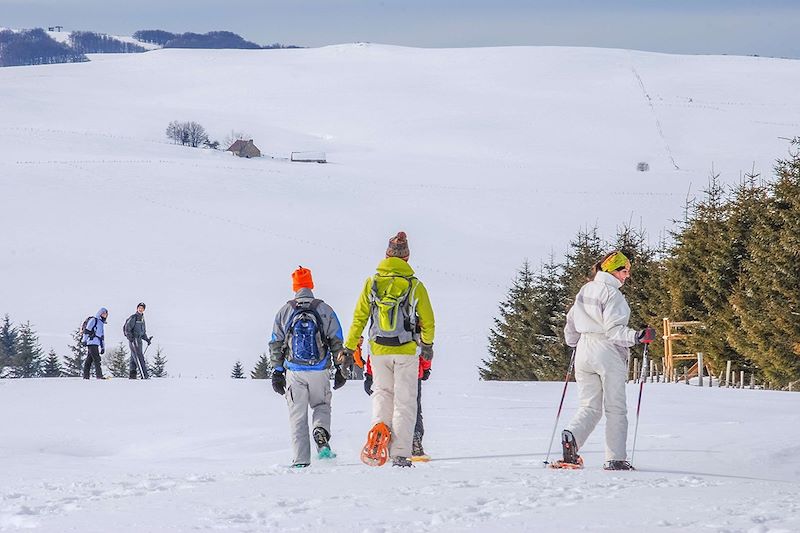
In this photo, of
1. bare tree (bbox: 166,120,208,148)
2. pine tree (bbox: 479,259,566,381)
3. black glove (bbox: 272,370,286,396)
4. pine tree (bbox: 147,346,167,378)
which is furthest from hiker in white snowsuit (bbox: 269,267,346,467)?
bare tree (bbox: 166,120,208,148)

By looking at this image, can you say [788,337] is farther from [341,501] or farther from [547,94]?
[547,94]

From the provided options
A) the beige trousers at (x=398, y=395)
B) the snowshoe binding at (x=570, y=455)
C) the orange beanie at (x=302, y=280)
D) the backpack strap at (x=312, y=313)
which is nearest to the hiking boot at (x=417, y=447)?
the beige trousers at (x=398, y=395)

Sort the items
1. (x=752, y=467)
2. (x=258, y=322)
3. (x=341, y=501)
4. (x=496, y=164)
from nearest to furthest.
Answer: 1. (x=341, y=501)
2. (x=752, y=467)
3. (x=258, y=322)
4. (x=496, y=164)

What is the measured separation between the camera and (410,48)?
7269 inches

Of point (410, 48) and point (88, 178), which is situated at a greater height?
point (410, 48)

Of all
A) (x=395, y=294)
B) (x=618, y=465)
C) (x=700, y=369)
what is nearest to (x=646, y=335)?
(x=618, y=465)

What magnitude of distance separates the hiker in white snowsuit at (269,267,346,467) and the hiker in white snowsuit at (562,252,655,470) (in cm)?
185

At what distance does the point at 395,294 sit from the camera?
8609 millimetres

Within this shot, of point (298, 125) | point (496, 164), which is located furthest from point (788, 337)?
point (298, 125)

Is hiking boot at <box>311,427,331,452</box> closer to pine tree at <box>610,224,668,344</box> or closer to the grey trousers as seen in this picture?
the grey trousers

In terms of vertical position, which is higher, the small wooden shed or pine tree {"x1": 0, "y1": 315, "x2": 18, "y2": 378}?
the small wooden shed

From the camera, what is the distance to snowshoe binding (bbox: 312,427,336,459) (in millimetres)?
9273

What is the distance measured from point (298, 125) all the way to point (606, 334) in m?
127

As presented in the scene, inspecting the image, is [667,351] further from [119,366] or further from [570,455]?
[119,366]
